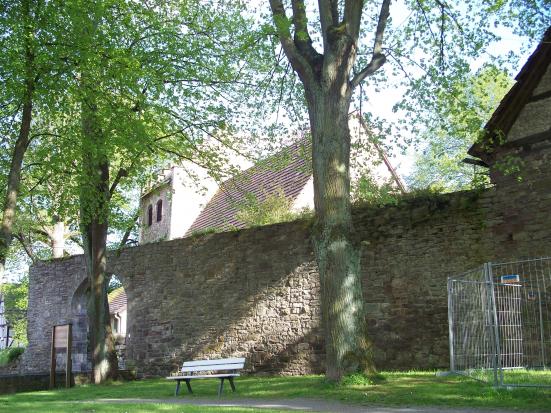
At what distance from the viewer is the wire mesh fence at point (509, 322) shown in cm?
1052

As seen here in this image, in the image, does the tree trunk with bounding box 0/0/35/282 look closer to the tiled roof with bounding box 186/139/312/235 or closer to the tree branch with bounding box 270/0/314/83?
the tree branch with bounding box 270/0/314/83

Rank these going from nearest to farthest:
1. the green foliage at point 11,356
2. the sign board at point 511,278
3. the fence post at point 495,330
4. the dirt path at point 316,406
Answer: the dirt path at point 316,406 → the fence post at point 495,330 → the sign board at point 511,278 → the green foliage at point 11,356

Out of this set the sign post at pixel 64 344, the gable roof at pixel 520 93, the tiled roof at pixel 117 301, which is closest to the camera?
the gable roof at pixel 520 93

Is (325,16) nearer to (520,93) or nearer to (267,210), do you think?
(520,93)

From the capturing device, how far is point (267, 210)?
1889 cm

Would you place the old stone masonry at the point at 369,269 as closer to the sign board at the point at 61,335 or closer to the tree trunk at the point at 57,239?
the sign board at the point at 61,335

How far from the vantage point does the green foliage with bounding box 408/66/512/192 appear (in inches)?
503

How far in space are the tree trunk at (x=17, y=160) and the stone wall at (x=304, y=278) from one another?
19.8ft

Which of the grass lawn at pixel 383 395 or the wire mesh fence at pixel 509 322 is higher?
the wire mesh fence at pixel 509 322

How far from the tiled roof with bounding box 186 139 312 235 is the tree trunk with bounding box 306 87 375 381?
426cm

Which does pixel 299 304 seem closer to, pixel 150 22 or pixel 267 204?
pixel 267 204

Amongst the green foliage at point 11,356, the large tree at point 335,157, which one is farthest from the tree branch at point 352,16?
the green foliage at point 11,356

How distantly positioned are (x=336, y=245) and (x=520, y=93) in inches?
205

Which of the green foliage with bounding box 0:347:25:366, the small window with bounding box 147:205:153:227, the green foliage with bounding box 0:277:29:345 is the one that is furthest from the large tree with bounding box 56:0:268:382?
the green foliage with bounding box 0:277:29:345
